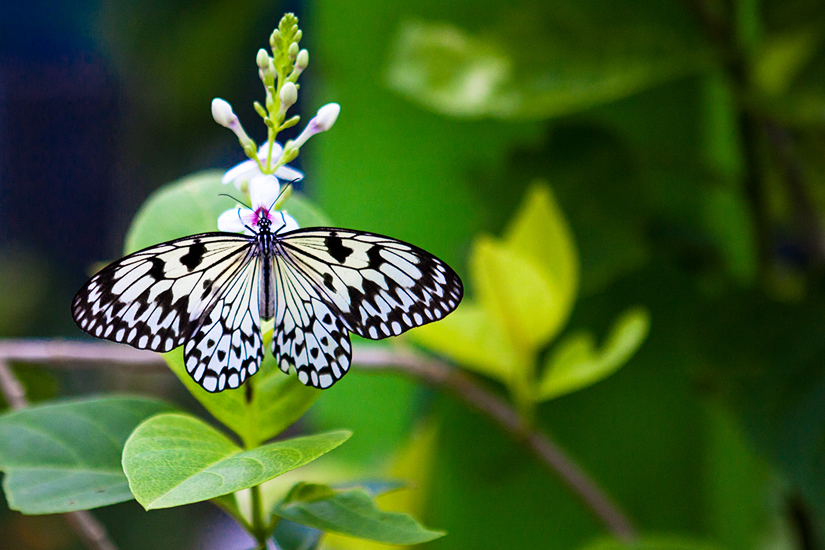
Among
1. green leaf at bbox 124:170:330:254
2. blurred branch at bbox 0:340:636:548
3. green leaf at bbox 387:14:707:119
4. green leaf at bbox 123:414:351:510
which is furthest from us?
green leaf at bbox 387:14:707:119

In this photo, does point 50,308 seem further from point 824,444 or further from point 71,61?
point 824,444

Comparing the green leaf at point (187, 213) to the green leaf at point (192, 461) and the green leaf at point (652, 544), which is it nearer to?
the green leaf at point (192, 461)

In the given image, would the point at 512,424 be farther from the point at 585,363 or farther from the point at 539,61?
the point at 539,61

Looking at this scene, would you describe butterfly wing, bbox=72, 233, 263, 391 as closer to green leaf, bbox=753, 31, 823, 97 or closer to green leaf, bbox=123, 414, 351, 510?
green leaf, bbox=123, 414, 351, 510

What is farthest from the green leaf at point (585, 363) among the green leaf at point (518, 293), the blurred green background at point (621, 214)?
the blurred green background at point (621, 214)

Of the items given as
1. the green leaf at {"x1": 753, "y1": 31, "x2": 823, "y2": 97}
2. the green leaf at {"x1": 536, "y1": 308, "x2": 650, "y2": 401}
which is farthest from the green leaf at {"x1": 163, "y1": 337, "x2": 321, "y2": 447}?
the green leaf at {"x1": 753, "y1": 31, "x2": 823, "y2": 97}

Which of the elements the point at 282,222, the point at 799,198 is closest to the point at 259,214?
the point at 282,222
